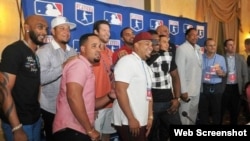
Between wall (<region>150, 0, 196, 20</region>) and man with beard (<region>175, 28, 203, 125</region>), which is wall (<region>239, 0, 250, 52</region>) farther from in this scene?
man with beard (<region>175, 28, 203, 125</region>)

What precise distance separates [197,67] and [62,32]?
2.47m

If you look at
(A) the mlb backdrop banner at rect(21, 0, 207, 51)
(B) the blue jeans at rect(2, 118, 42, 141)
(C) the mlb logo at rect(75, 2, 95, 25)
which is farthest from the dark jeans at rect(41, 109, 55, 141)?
(C) the mlb logo at rect(75, 2, 95, 25)

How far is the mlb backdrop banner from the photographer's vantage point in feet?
11.1

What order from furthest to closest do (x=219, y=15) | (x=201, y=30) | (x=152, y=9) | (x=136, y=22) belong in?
(x=219, y=15)
(x=201, y=30)
(x=152, y=9)
(x=136, y=22)

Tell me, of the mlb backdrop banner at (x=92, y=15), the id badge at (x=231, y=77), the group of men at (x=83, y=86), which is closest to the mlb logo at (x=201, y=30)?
the mlb backdrop banner at (x=92, y=15)

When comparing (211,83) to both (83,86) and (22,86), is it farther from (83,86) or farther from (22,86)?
(22,86)

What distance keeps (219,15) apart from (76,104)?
778 cm

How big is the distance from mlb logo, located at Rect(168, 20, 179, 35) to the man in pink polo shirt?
3.83 metres

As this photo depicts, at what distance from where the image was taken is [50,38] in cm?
342

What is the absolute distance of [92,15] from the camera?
4.11 m

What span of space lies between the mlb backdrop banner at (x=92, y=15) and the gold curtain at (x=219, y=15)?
9.42ft

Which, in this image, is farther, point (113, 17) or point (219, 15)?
point (219, 15)

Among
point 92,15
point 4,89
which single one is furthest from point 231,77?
point 4,89

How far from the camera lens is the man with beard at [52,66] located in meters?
2.98
